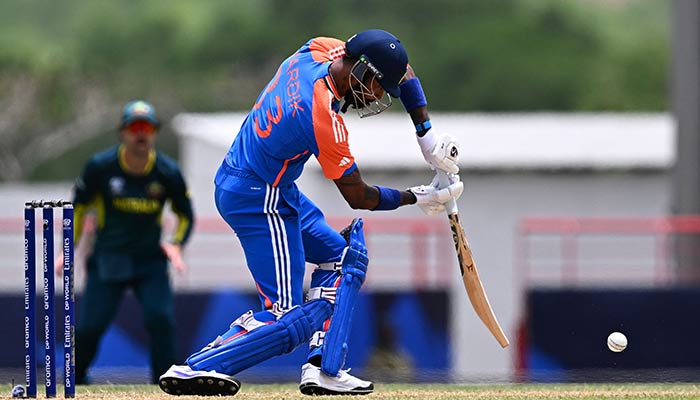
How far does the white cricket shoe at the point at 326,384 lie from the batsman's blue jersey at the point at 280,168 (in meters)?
0.34

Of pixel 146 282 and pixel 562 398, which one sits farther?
pixel 146 282

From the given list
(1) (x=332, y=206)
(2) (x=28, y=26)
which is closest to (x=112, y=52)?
(2) (x=28, y=26)

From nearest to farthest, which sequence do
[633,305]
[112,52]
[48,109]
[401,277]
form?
[633,305]
[401,277]
[48,109]
[112,52]

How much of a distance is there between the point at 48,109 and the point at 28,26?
2026 inches

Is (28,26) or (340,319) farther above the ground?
(28,26)

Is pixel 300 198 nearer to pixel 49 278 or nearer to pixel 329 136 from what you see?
pixel 329 136

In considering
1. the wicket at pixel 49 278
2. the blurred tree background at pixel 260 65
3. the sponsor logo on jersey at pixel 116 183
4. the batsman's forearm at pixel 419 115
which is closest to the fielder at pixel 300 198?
the batsman's forearm at pixel 419 115

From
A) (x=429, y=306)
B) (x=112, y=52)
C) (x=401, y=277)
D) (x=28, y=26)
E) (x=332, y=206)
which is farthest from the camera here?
(x=28, y=26)

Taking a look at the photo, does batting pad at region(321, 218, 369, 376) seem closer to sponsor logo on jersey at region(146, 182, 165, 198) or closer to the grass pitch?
the grass pitch

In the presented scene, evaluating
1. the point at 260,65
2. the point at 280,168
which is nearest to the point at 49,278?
the point at 280,168

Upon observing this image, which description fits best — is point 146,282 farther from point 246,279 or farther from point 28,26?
point 28,26

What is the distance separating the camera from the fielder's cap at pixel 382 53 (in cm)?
679

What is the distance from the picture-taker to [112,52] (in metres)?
66.1

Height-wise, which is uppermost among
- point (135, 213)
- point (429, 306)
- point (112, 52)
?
point (112, 52)
